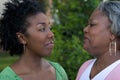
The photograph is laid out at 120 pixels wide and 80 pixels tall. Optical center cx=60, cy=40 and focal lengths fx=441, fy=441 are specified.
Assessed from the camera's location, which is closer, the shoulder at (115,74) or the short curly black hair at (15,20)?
the shoulder at (115,74)

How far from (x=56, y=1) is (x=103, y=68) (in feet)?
10.6

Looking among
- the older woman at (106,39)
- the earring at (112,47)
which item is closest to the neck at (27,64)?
the older woman at (106,39)

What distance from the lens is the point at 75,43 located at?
19.5 ft

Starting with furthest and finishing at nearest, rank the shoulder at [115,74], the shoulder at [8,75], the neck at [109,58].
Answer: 1. the shoulder at [8,75]
2. the neck at [109,58]
3. the shoulder at [115,74]

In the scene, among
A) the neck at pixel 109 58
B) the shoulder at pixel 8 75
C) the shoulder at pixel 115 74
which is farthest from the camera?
the shoulder at pixel 8 75

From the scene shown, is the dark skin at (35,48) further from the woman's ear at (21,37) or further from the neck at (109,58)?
the neck at (109,58)

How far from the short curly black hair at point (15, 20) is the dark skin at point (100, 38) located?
552mm

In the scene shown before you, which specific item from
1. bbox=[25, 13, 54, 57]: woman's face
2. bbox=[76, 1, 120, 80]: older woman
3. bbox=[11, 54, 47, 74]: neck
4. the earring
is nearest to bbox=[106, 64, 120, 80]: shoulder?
bbox=[76, 1, 120, 80]: older woman

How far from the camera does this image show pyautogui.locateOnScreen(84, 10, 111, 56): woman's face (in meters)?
3.20

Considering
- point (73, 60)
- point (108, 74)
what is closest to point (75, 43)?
point (73, 60)

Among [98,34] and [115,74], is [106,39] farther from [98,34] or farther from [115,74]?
[115,74]

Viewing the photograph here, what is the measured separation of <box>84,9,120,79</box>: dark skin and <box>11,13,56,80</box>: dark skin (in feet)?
1.23

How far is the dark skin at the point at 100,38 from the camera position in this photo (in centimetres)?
320

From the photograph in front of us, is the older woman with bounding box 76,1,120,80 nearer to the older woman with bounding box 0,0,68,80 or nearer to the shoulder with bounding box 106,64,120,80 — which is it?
the shoulder with bounding box 106,64,120,80
